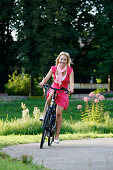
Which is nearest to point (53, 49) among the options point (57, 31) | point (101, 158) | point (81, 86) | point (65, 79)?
point (57, 31)

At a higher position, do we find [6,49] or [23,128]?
[6,49]

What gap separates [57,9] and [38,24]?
195 cm

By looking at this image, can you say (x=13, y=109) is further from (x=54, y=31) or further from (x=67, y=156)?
(x=67, y=156)

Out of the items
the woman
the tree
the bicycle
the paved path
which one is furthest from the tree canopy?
the paved path

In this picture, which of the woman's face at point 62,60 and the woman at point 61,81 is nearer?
the woman at point 61,81

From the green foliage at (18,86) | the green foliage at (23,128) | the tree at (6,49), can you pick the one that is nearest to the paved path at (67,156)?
the green foliage at (23,128)

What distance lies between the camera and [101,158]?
5.86 m

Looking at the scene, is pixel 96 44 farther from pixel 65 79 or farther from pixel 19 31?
pixel 65 79

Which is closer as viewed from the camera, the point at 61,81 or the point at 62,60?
the point at 61,81

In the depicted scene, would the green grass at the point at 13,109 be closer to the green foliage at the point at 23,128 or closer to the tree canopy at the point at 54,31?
the green foliage at the point at 23,128

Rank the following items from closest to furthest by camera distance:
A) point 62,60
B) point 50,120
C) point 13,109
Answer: point 50,120, point 62,60, point 13,109

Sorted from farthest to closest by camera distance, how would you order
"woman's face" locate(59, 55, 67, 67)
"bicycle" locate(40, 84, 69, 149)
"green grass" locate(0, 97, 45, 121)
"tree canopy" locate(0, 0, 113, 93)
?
1. "tree canopy" locate(0, 0, 113, 93)
2. "green grass" locate(0, 97, 45, 121)
3. "woman's face" locate(59, 55, 67, 67)
4. "bicycle" locate(40, 84, 69, 149)

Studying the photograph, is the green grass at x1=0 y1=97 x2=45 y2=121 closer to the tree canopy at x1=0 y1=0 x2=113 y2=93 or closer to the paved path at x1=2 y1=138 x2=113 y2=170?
the tree canopy at x1=0 y1=0 x2=113 y2=93

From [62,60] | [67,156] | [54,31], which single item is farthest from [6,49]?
[67,156]
